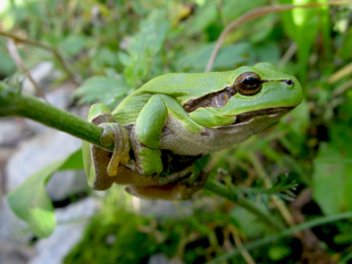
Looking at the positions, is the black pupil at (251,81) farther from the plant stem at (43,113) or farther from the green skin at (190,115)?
the plant stem at (43,113)

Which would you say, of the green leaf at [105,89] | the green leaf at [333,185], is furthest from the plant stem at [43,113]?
the green leaf at [333,185]

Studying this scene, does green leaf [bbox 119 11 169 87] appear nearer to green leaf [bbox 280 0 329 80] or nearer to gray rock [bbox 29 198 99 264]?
green leaf [bbox 280 0 329 80]

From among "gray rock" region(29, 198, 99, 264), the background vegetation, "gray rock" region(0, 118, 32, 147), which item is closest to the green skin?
the background vegetation

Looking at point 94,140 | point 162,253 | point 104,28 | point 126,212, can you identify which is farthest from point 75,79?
point 94,140

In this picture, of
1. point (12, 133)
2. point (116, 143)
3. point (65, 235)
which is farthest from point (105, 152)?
point (12, 133)

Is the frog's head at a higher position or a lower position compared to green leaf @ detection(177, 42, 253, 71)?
higher

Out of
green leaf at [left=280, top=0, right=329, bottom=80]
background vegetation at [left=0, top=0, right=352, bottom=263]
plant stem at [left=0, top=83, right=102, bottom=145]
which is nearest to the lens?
plant stem at [left=0, top=83, right=102, bottom=145]

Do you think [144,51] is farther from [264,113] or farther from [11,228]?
[11,228]
